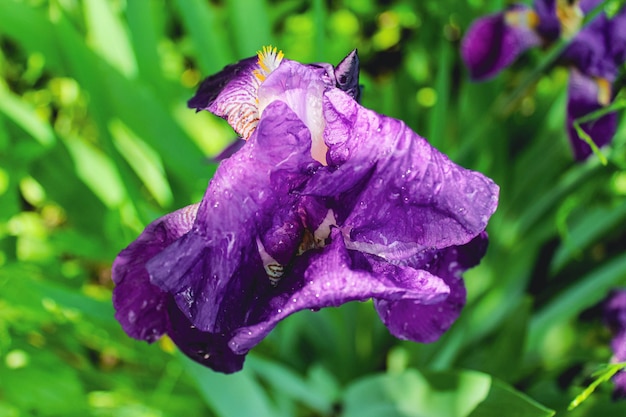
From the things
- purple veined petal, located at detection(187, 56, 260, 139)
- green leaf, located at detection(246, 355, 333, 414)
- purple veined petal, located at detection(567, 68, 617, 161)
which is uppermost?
purple veined petal, located at detection(187, 56, 260, 139)

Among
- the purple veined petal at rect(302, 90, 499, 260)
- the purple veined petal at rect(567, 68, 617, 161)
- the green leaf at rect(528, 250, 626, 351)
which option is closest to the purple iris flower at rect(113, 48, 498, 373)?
the purple veined petal at rect(302, 90, 499, 260)

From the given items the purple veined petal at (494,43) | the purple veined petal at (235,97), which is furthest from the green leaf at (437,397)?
the purple veined petal at (494,43)

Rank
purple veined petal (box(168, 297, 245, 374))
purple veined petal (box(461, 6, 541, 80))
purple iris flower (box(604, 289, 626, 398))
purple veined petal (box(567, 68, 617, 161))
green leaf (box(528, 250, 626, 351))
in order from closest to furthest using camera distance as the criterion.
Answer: purple veined petal (box(168, 297, 245, 374)) → purple iris flower (box(604, 289, 626, 398)) → purple veined petal (box(567, 68, 617, 161)) → purple veined petal (box(461, 6, 541, 80)) → green leaf (box(528, 250, 626, 351))

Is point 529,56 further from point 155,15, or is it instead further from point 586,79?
point 155,15

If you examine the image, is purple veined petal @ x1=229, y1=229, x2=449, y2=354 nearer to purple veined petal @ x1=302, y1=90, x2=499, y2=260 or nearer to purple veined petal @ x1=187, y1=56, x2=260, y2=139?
purple veined petal @ x1=302, y1=90, x2=499, y2=260

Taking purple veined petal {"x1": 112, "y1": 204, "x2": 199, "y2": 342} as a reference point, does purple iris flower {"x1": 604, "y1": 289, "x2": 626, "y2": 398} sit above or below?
below

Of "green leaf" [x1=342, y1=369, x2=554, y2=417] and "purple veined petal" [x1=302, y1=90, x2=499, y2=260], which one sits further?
"green leaf" [x1=342, y1=369, x2=554, y2=417]

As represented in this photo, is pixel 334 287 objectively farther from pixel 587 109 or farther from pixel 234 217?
pixel 587 109

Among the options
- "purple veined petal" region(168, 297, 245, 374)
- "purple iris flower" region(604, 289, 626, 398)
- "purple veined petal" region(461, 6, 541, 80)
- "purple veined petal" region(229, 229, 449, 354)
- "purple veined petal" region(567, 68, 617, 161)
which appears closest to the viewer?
"purple veined petal" region(229, 229, 449, 354)

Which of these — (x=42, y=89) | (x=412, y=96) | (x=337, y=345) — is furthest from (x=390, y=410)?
(x=42, y=89)
